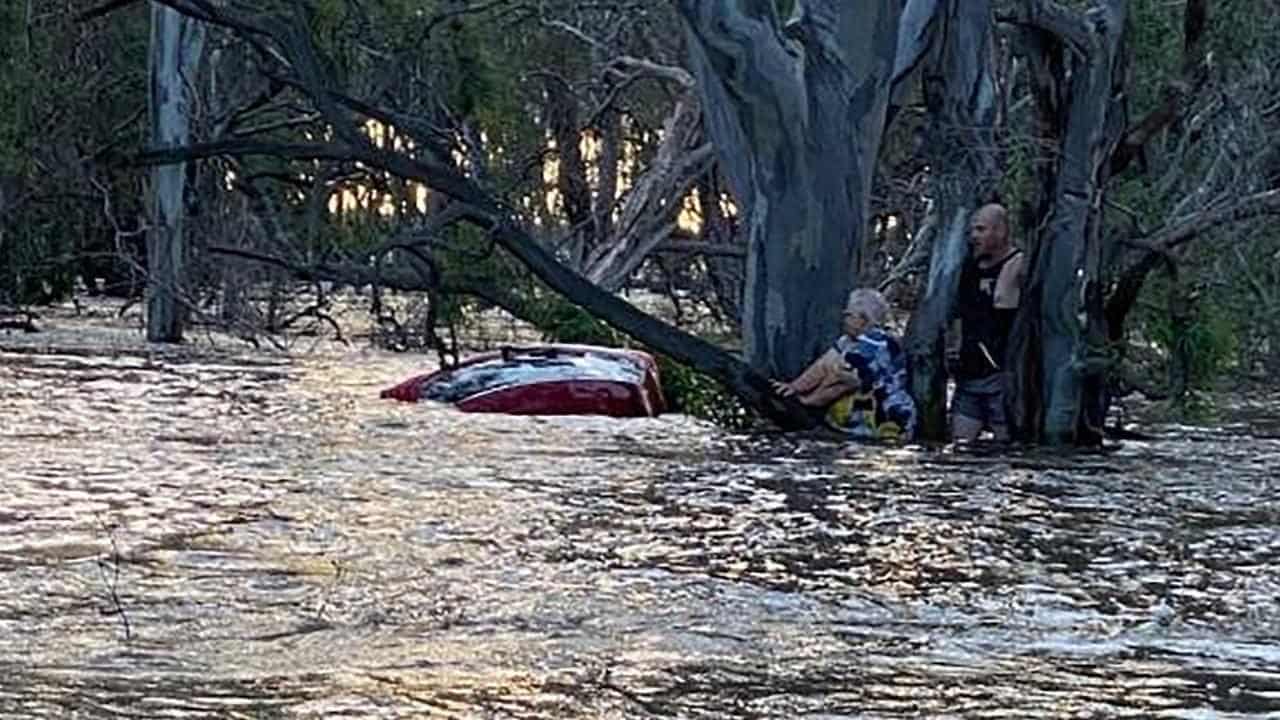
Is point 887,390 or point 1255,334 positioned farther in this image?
point 1255,334

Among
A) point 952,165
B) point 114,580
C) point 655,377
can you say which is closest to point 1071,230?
point 952,165

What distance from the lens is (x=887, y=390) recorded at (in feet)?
54.1

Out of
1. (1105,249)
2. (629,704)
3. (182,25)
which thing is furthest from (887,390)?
(182,25)

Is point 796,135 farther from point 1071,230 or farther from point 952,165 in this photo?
point 1071,230

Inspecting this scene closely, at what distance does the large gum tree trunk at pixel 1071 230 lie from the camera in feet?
51.9

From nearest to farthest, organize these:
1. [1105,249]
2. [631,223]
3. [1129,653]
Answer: [1129,653] < [1105,249] < [631,223]

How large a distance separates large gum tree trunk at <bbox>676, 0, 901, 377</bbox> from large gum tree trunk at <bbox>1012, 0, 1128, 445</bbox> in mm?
2154

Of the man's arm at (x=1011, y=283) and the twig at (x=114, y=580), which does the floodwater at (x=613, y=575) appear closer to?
the twig at (x=114, y=580)

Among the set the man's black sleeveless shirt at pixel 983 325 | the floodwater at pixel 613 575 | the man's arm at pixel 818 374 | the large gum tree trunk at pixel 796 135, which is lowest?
the floodwater at pixel 613 575

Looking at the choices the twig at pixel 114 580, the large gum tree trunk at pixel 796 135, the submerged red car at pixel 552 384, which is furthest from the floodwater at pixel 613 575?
the large gum tree trunk at pixel 796 135

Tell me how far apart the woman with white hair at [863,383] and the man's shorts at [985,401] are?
0.33 meters

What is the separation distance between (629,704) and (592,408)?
10729 mm

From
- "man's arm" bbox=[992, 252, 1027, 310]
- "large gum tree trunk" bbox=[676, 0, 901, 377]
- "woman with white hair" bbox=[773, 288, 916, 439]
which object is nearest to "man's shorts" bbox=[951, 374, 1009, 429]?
"woman with white hair" bbox=[773, 288, 916, 439]

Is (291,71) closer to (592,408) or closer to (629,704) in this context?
(592,408)
